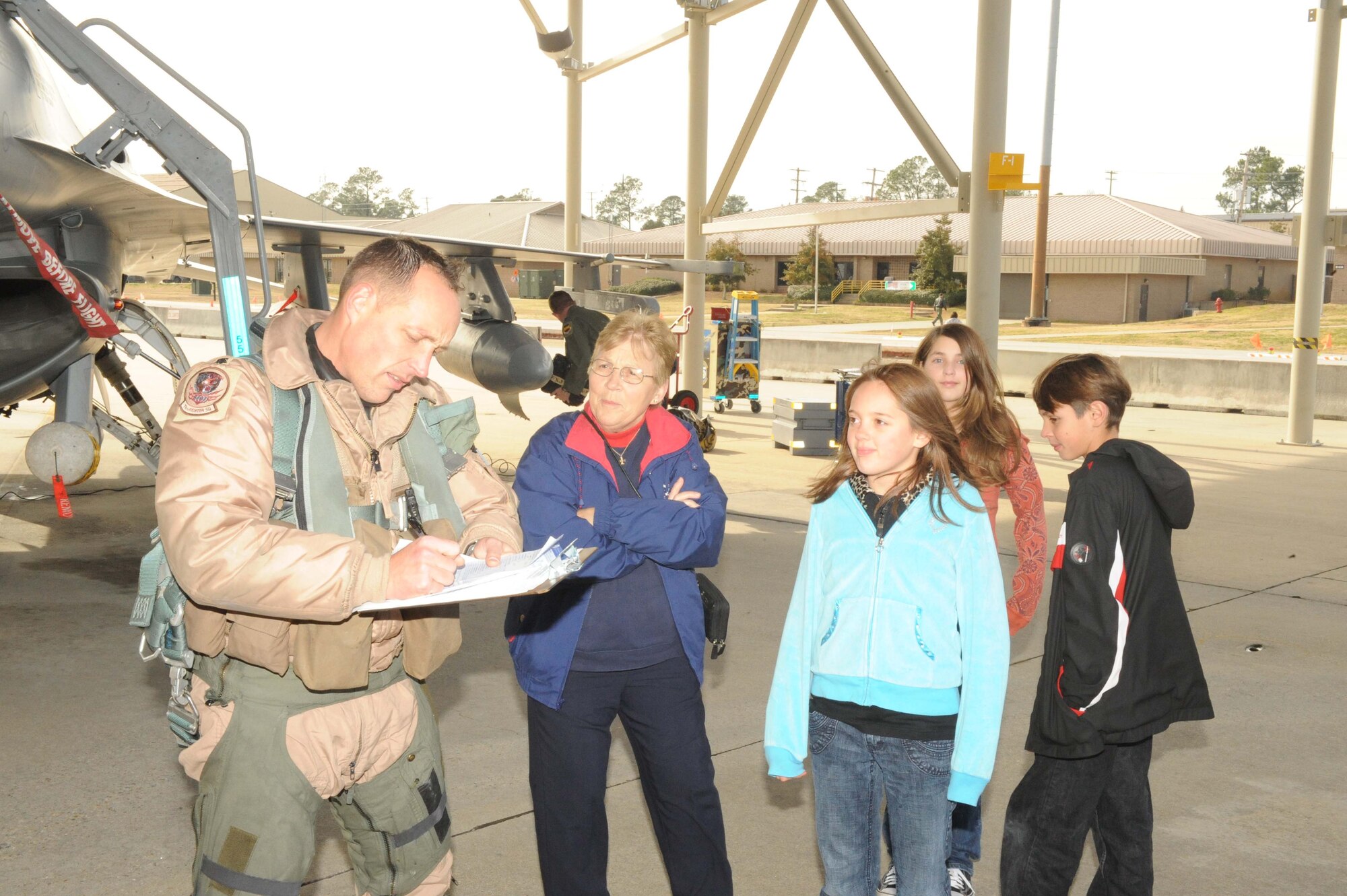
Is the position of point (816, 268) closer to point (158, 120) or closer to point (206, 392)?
point (158, 120)

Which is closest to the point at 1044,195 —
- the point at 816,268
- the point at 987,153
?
the point at 816,268

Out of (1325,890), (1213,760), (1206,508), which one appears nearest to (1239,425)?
(1206,508)

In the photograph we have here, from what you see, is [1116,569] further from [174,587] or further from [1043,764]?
[174,587]

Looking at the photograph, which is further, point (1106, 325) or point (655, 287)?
point (655, 287)

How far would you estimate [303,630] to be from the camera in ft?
8.00

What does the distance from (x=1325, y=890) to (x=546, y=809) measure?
2675 millimetres

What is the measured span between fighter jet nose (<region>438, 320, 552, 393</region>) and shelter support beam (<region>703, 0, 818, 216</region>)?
4.57 meters

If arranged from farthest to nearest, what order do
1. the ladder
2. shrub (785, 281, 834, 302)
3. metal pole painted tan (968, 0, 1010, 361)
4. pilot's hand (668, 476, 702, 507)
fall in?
shrub (785, 281, 834, 302) → metal pole painted tan (968, 0, 1010, 361) → the ladder → pilot's hand (668, 476, 702, 507)

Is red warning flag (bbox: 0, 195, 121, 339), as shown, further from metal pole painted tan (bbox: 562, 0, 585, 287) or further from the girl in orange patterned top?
metal pole painted tan (bbox: 562, 0, 585, 287)

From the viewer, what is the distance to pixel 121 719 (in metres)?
5.28

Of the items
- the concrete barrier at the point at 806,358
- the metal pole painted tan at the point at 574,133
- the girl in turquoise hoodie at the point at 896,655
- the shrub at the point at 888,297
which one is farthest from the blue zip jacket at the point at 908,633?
the shrub at the point at 888,297

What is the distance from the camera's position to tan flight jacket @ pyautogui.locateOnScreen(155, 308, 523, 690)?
86.2 inches

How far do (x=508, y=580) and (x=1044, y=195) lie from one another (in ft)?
151

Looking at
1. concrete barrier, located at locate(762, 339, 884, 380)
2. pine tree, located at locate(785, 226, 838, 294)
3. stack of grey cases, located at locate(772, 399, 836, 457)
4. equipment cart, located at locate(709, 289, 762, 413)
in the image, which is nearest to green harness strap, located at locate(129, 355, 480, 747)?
stack of grey cases, located at locate(772, 399, 836, 457)
